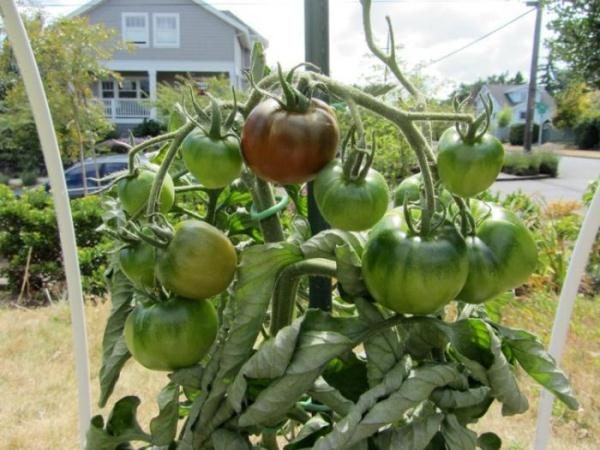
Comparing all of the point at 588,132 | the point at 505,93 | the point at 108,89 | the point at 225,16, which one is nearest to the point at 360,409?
the point at 225,16

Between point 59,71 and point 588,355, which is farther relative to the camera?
point 59,71

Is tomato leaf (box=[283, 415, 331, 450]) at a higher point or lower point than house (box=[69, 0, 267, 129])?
lower

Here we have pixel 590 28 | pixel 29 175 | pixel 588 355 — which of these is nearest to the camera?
pixel 588 355

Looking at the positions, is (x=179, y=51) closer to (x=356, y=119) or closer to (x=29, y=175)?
(x=29, y=175)

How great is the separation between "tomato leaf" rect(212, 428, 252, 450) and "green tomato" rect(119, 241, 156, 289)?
0.19 m

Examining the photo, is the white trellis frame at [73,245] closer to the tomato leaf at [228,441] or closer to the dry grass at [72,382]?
the tomato leaf at [228,441]

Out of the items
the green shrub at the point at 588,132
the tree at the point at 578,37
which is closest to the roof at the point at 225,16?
the tree at the point at 578,37

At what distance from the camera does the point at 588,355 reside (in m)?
3.50

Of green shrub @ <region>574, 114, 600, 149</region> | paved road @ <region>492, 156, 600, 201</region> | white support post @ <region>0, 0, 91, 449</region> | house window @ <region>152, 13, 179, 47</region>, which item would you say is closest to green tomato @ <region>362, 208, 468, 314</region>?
white support post @ <region>0, 0, 91, 449</region>

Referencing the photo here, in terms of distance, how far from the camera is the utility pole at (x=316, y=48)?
2.68 feet

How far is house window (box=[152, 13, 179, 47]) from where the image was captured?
21656 mm

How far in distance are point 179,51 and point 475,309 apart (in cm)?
2268

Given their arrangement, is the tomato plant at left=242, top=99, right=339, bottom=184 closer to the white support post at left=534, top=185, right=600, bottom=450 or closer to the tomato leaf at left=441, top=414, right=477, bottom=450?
the tomato leaf at left=441, top=414, right=477, bottom=450

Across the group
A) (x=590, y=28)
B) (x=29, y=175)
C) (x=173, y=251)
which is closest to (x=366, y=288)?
(x=173, y=251)
